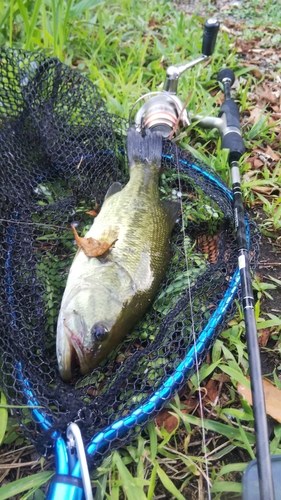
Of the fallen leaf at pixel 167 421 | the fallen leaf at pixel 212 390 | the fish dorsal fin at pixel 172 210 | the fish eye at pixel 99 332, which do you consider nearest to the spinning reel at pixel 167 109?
the fish dorsal fin at pixel 172 210

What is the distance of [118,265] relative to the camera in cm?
226

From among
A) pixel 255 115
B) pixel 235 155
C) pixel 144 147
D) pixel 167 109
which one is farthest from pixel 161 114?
pixel 255 115

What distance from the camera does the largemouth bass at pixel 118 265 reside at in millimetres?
1942

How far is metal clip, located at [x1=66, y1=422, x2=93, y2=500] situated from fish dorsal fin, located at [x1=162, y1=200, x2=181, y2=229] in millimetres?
1463

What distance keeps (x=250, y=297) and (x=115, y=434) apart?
947 mm

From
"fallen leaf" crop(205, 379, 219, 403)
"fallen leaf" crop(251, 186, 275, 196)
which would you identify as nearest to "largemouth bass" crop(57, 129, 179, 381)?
"fallen leaf" crop(205, 379, 219, 403)

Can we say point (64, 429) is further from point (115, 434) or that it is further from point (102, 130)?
point (102, 130)

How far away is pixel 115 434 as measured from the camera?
1.65 meters

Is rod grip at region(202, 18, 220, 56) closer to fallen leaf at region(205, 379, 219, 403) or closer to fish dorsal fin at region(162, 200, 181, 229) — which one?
fish dorsal fin at region(162, 200, 181, 229)

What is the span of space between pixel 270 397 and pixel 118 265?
3.67 ft

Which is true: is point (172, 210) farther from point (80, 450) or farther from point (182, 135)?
point (80, 450)

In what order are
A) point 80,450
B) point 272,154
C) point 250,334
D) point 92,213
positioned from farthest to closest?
point 272,154 < point 92,213 < point 250,334 < point 80,450

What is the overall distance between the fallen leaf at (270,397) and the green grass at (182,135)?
56mm

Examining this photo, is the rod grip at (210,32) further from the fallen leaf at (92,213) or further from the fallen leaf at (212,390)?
the fallen leaf at (212,390)
